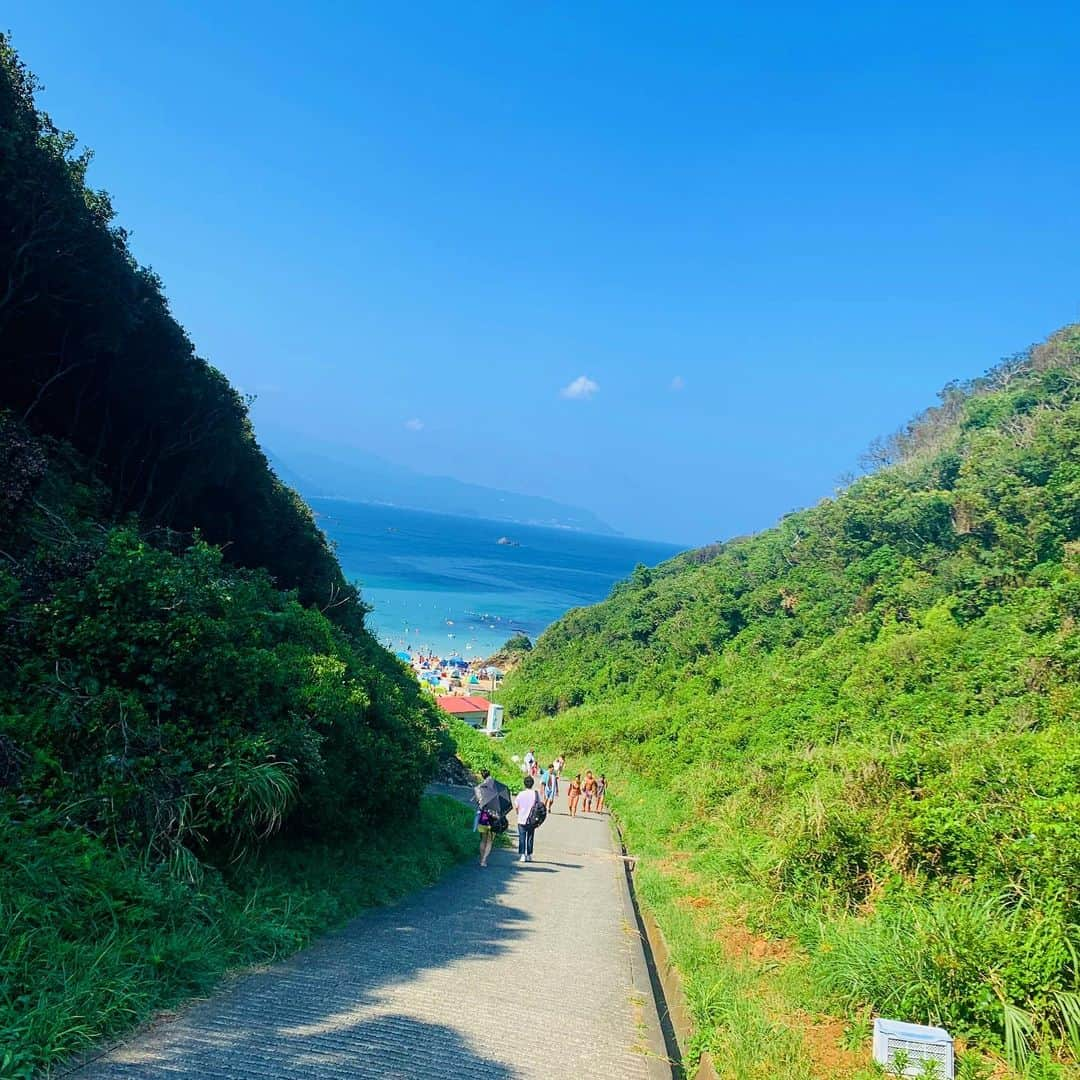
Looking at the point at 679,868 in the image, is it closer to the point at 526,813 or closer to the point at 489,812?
the point at 526,813

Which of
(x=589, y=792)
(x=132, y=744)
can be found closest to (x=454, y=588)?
(x=589, y=792)

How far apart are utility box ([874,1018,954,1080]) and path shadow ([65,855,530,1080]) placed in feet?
6.52

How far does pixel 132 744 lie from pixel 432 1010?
278cm

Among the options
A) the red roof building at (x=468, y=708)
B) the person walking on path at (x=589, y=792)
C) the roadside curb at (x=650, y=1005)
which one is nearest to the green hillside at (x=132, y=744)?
the roadside curb at (x=650, y=1005)

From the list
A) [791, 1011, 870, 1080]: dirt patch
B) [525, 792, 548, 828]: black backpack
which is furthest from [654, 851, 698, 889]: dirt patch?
[791, 1011, 870, 1080]: dirt patch

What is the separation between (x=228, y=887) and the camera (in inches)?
230

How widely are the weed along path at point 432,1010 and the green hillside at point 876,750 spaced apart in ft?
2.16

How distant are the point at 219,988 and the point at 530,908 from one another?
4.27 m

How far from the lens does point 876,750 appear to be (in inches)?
385

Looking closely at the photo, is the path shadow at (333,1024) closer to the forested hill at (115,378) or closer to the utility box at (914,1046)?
the utility box at (914,1046)

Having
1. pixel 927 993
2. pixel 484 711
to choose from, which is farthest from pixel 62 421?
pixel 484 711

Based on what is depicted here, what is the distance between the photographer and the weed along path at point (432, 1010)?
3.94 metres

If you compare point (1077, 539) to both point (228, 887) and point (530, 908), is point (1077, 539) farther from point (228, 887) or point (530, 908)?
point (228, 887)

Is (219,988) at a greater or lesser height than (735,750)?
lesser
